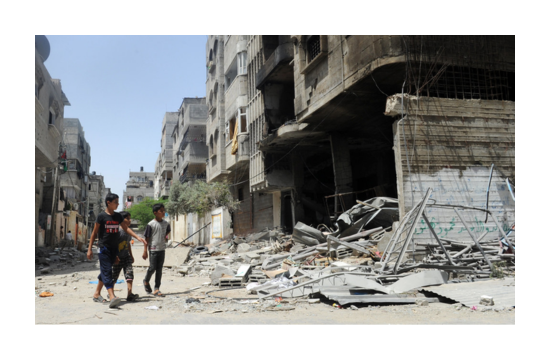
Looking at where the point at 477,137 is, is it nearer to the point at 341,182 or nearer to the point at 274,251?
the point at 341,182

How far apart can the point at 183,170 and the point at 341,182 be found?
26.2 meters

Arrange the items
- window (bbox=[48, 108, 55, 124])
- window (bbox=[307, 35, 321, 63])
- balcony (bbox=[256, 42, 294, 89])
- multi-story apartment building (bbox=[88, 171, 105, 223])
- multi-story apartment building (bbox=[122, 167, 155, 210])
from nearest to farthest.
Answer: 1. window (bbox=[307, 35, 321, 63])
2. balcony (bbox=[256, 42, 294, 89])
3. window (bbox=[48, 108, 55, 124])
4. multi-story apartment building (bbox=[88, 171, 105, 223])
5. multi-story apartment building (bbox=[122, 167, 155, 210])

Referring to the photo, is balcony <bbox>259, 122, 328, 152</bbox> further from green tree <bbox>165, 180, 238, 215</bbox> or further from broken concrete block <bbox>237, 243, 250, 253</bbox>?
green tree <bbox>165, 180, 238, 215</bbox>

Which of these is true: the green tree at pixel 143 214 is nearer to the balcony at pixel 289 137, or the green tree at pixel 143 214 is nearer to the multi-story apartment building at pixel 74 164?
the multi-story apartment building at pixel 74 164

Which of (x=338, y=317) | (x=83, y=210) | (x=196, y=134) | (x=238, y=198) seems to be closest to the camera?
(x=338, y=317)

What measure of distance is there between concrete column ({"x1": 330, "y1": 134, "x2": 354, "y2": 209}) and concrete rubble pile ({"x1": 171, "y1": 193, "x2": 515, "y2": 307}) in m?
2.51

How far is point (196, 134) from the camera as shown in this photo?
37.0 meters

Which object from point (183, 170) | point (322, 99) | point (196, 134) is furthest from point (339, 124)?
point (183, 170)

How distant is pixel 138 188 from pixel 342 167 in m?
85.4

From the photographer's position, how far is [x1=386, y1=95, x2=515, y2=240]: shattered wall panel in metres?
10.1

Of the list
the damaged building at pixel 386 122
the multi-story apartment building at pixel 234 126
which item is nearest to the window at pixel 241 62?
the multi-story apartment building at pixel 234 126

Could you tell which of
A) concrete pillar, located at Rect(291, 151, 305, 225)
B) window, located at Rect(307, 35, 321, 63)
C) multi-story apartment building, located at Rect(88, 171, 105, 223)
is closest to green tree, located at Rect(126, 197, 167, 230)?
multi-story apartment building, located at Rect(88, 171, 105, 223)

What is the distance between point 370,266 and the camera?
8.11 m

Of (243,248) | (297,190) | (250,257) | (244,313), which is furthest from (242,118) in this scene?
(244,313)
